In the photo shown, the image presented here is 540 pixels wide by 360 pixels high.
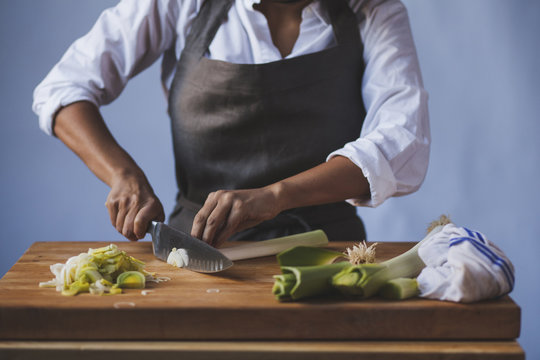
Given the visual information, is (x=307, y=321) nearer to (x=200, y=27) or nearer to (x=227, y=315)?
(x=227, y=315)

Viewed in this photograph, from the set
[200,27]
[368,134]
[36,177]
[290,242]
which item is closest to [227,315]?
[290,242]

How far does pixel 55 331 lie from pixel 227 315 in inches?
10.1

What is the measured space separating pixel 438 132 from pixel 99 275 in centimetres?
191

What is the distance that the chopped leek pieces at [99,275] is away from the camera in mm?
998

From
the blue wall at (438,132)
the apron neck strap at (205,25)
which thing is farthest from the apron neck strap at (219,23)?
the blue wall at (438,132)

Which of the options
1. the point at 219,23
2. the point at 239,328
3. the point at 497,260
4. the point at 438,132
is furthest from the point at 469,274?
the point at 438,132

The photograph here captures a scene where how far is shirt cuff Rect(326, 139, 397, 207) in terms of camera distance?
4.28 ft

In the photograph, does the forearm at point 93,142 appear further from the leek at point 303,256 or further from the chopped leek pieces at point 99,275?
the leek at point 303,256

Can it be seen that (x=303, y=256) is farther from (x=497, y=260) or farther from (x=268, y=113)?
(x=268, y=113)

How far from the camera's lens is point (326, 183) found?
4.29ft

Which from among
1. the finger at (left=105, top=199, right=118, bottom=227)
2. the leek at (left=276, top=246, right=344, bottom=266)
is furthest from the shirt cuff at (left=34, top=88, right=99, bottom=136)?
the leek at (left=276, top=246, right=344, bottom=266)

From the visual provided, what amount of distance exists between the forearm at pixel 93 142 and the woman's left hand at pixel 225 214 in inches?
10.3

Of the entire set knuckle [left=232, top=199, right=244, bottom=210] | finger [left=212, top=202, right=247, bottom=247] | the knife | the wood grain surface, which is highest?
knuckle [left=232, top=199, right=244, bottom=210]

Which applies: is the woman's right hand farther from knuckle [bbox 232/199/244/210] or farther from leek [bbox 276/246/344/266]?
leek [bbox 276/246/344/266]
